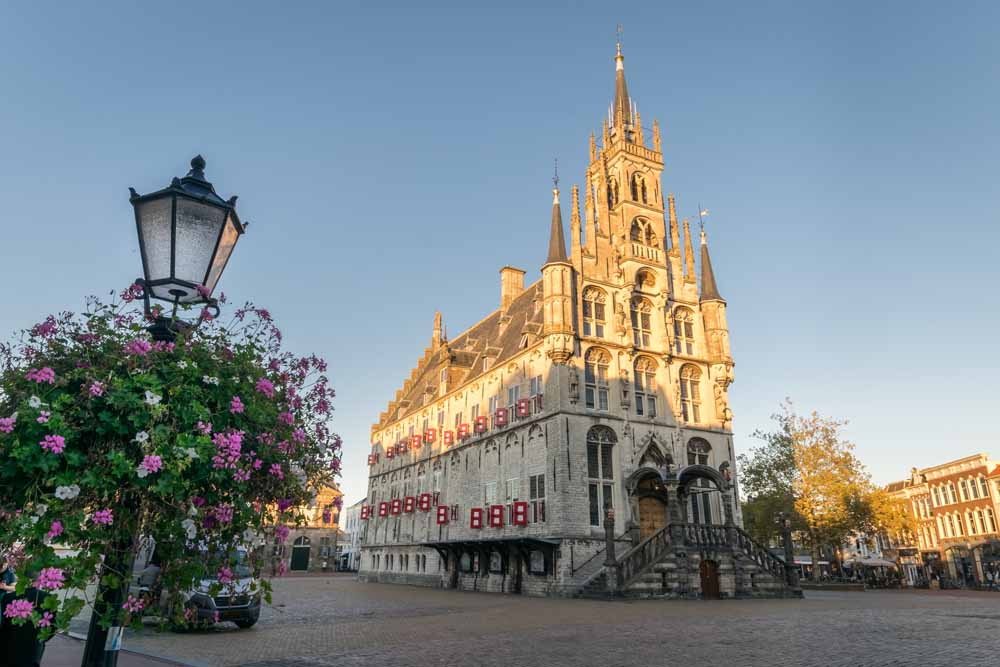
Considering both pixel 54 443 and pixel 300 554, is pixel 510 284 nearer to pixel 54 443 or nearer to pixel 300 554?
pixel 54 443

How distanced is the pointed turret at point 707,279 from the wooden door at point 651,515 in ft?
40.8

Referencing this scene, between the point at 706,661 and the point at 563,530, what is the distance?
18844 mm

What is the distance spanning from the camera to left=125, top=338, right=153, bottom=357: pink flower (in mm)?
4117

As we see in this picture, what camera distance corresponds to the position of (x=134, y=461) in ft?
13.0

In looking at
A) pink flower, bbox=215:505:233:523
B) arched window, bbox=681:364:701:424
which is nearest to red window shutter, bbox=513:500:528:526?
arched window, bbox=681:364:701:424

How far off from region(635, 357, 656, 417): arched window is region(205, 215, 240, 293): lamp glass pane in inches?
1134

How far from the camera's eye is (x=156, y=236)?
496 centimetres

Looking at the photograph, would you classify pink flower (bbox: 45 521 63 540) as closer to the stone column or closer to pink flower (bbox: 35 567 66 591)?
pink flower (bbox: 35 567 66 591)

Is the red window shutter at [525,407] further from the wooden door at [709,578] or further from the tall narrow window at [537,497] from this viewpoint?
the wooden door at [709,578]

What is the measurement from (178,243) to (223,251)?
382 mm

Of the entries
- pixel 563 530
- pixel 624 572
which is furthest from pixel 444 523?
pixel 624 572

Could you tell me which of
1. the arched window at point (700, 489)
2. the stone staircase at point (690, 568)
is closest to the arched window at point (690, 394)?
the arched window at point (700, 489)

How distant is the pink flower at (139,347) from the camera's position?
412 centimetres

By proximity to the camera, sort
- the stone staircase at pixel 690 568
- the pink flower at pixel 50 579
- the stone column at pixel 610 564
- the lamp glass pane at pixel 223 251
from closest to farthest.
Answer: the pink flower at pixel 50 579 → the lamp glass pane at pixel 223 251 → the stone column at pixel 610 564 → the stone staircase at pixel 690 568
